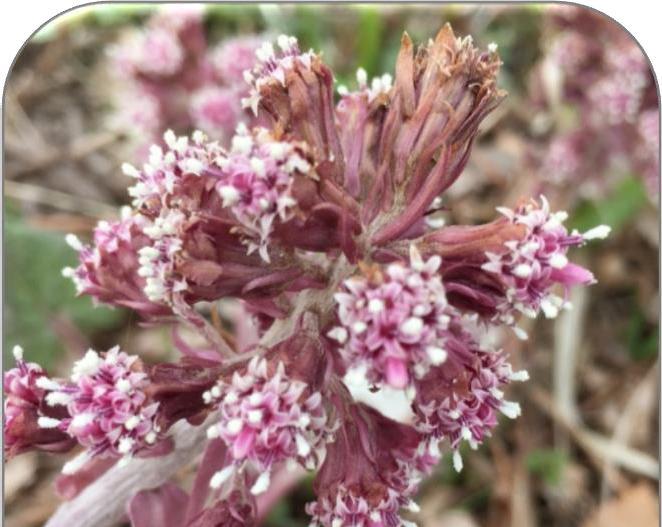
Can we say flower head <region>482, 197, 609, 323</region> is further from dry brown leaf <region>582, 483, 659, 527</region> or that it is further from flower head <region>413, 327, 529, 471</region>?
dry brown leaf <region>582, 483, 659, 527</region>

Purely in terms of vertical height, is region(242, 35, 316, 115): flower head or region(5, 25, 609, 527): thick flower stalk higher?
region(242, 35, 316, 115): flower head

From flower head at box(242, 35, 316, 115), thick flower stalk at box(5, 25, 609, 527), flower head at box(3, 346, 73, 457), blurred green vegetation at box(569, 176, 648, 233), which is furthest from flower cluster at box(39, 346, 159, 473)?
blurred green vegetation at box(569, 176, 648, 233)

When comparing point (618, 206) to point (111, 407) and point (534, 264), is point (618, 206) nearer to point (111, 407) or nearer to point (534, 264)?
point (534, 264)

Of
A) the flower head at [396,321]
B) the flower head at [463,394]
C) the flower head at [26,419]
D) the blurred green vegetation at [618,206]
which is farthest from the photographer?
the blurred green vegetation at [618,206]

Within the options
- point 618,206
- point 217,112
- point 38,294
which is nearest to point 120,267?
point 217,112

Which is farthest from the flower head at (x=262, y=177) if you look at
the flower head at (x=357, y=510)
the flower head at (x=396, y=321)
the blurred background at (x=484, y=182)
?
the blurred background at (x=484, y=182)

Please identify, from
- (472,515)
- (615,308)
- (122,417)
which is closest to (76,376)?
(122,417)

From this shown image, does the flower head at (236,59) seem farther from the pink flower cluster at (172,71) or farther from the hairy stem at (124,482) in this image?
the hairy stem at (124,482)
